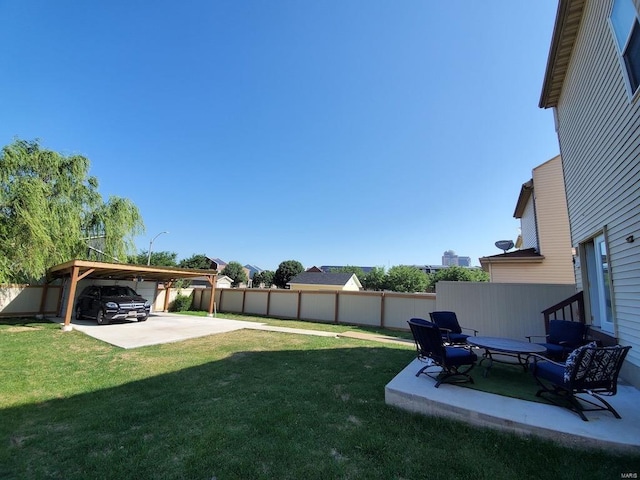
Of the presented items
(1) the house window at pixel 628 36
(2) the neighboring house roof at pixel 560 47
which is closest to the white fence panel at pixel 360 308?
(2) the neighboring house roof at pixel 560 47

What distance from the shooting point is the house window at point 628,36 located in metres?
3.88

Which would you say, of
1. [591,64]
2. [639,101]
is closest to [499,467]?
[639,101]

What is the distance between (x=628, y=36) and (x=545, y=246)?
350 inches

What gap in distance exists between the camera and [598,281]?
19.0 feet

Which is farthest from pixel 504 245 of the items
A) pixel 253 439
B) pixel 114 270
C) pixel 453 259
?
pixel 453 259

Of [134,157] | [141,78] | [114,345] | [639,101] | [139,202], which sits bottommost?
[114,345]

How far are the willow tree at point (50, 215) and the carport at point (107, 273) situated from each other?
93 centimetres

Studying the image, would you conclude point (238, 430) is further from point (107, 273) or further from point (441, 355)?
point (107, 273)

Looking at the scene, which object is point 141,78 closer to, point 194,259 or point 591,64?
point 591,64

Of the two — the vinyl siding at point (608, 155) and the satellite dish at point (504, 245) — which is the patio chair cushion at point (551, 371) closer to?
the vinyl siding at point (608, 155)

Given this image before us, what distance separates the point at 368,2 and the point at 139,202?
14.8 metres

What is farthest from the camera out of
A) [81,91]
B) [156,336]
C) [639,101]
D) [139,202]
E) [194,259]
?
[194,259]

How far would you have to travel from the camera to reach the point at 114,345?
777cm

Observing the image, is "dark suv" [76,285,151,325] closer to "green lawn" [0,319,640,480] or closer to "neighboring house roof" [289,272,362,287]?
"green lawn" [0,319,640,480]
